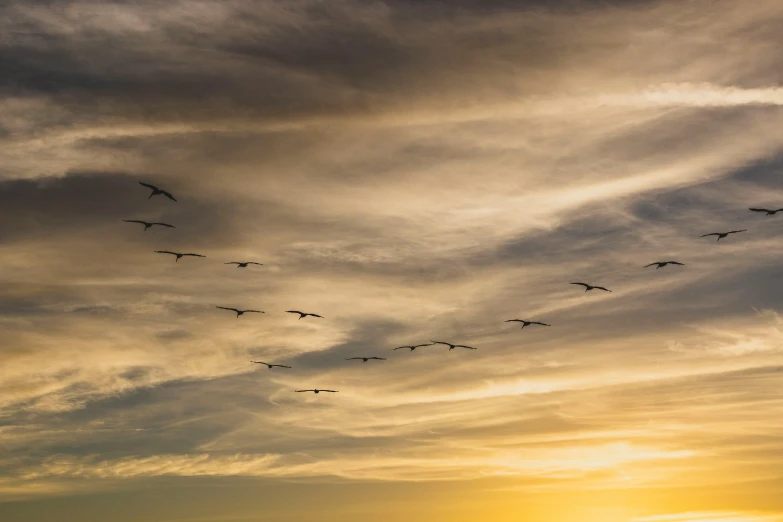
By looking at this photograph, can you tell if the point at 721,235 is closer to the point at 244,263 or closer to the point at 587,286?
the point at 587,286

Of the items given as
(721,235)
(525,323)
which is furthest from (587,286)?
(721,235)

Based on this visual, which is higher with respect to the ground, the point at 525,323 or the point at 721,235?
the point at 721,235

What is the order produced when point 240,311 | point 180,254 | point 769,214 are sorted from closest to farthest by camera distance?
1. point 769,214
2. point 180,254
3. point 240,311

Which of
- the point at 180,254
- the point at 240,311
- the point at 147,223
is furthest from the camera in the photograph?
the point at 240,311

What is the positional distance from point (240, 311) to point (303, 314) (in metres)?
16.8

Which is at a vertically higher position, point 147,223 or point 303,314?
point 147,223

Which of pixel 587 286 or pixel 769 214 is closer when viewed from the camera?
pixel 769 214

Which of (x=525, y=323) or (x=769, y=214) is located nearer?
(x=769, y=214)

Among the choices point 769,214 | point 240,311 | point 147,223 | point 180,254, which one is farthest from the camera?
point 240,311

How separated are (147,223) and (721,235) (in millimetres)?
117892

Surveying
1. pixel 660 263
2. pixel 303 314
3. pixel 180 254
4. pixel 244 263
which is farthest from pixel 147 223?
pixel 660 263

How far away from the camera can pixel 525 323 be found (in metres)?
187

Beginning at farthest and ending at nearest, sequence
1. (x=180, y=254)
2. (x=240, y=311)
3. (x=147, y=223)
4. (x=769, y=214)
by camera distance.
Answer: (x=240, y=311) → (x=180, y=254) → (x=147, y=223) → (x=769, y=214)

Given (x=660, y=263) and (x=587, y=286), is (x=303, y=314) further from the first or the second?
(x=660, y=263)
